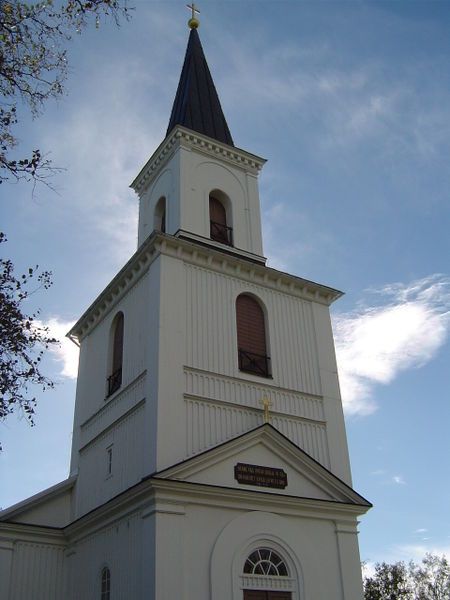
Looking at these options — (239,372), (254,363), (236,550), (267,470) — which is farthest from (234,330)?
(236,550)

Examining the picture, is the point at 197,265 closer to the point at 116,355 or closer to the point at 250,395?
the point at 116,355

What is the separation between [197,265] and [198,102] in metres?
9.00

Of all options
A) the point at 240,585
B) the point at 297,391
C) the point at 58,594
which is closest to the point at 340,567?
the point at 240,585

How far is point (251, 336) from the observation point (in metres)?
→ 19.1

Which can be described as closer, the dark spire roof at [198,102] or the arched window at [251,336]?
the arched window at [251,336]

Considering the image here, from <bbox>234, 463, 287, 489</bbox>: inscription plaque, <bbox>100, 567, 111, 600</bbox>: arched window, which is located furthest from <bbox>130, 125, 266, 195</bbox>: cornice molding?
<bbox>100, 567, 111, 600</bbox>: arched window

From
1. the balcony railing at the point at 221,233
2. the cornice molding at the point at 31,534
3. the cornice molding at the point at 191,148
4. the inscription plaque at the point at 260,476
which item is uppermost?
the cornice molding at the point at 191,148

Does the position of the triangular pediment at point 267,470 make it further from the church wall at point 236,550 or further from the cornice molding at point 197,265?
the cornice molding at point 197,265

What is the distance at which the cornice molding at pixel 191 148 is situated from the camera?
2227 centimetres

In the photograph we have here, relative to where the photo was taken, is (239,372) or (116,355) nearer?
(239,372)

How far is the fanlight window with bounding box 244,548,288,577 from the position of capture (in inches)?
607

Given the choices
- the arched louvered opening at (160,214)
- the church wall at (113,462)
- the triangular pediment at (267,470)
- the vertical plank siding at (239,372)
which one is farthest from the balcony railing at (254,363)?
the arched louvered opening at (160,214)

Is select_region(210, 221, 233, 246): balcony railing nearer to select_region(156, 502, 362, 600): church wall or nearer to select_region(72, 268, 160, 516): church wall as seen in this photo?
select_region(72, 268, 160, 516): church wall

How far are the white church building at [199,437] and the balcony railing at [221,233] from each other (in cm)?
5
